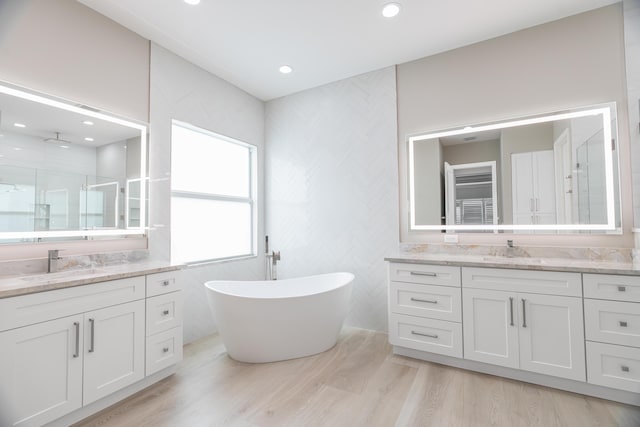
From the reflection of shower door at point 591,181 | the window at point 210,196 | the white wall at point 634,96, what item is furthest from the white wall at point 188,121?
the white wall at point 634,96

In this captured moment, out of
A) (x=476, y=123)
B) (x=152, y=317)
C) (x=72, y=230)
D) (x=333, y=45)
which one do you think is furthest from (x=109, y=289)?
(x=476, y=123)

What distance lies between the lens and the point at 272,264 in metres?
3.66

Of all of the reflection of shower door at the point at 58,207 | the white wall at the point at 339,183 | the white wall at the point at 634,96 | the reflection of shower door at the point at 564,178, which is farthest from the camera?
the white wall at the point at 339,183

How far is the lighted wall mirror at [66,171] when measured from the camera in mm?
1906

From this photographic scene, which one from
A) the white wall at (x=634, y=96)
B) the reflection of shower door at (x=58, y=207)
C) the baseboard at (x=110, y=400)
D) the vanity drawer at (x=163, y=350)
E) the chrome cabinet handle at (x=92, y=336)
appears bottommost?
the baseboard at (x=110, y=400)

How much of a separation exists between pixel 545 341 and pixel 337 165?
234 centimetres

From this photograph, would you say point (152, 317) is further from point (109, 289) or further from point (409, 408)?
point (409, 408)

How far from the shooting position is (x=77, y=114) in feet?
7.28

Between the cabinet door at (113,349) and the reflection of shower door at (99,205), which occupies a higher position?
the reflection of shower door at (99,205)

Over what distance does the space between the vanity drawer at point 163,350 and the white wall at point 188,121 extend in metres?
0.62

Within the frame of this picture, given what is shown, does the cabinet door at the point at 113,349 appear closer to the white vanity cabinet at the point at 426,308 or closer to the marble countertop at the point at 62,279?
the marble countertop at the point at 62,279

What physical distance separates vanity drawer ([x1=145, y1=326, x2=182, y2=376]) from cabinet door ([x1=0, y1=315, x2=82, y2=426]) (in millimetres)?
416

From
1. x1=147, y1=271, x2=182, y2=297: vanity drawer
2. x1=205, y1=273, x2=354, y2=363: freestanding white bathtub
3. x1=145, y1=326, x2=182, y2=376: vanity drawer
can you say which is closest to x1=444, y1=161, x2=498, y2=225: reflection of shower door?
x1=205, y1=273, x2=354, y2=363: freestanding white bathtub

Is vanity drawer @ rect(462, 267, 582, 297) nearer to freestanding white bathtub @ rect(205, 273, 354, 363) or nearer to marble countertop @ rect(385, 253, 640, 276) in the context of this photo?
marble countertop @ rect(385, 253, 640, 276)
